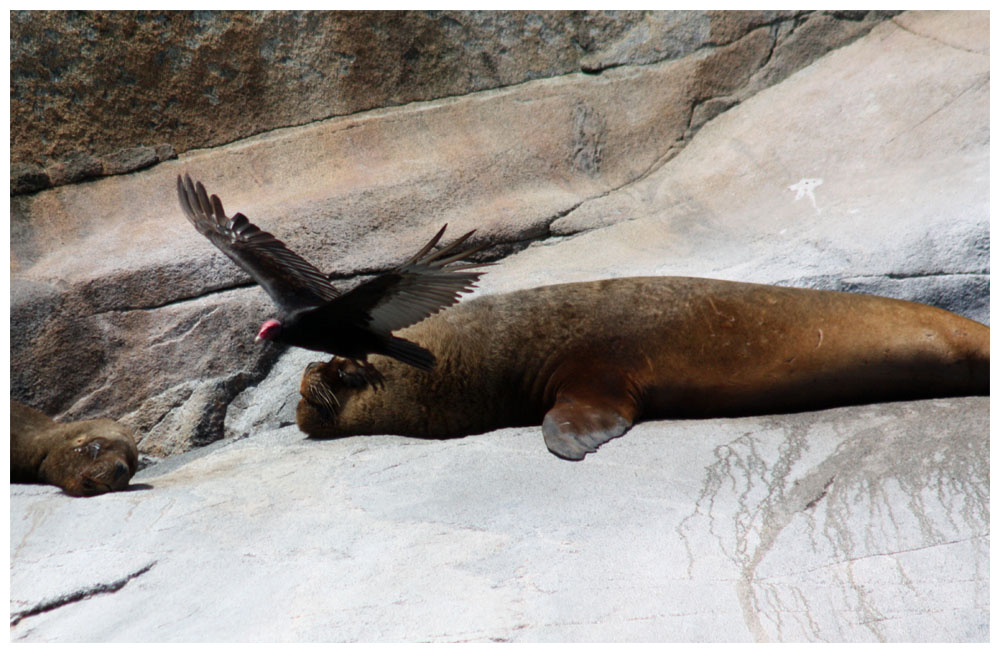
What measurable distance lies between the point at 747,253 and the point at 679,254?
42cm

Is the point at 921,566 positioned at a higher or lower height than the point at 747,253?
lower

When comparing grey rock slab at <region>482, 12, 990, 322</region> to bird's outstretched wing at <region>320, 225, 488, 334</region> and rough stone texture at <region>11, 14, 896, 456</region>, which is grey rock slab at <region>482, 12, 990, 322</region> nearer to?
rough stone texture at <region>11, 14, 896, 456</region>

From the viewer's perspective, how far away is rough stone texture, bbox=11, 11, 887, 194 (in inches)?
249

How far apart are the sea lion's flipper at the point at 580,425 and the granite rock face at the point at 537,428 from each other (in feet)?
0.26

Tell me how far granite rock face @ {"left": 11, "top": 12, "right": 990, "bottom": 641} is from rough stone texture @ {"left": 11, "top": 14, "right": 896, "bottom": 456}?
0.02 metres

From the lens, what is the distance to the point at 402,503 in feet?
10.5

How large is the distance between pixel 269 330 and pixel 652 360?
5.76 ft

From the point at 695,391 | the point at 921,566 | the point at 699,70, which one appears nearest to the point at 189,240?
the point at 695,391

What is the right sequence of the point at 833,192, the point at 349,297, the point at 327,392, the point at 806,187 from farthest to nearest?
the point at 806,187, the point at 833,192, the point at 327,392, the point at 349,297

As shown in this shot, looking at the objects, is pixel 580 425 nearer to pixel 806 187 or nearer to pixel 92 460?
pixel 92 460

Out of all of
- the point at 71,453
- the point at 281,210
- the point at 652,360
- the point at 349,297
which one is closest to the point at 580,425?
the point at 652,360

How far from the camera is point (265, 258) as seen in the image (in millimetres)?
4113

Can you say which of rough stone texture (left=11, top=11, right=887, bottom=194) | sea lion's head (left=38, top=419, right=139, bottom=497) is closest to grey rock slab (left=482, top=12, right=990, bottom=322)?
rough stone texture (left=11, top=11, right=887, bottom=194)

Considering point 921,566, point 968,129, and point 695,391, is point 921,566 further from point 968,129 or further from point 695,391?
point 968,129
